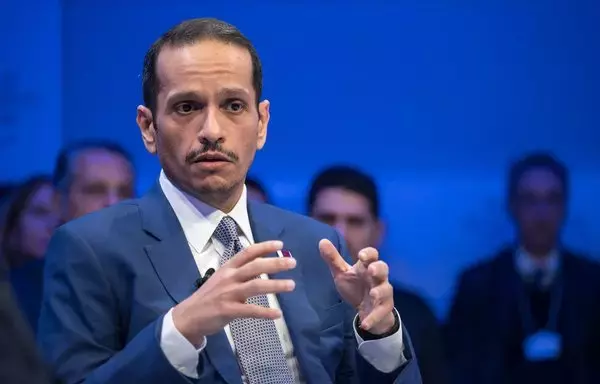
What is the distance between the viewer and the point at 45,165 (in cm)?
436

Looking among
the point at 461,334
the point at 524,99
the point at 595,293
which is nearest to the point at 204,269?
the point at 461,334

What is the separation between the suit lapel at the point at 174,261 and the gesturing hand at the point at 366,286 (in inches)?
9.6

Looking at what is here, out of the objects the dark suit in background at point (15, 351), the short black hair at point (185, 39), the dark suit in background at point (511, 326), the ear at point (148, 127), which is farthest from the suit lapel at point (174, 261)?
the dark suit in background at point (511, 326)

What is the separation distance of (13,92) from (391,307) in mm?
2742

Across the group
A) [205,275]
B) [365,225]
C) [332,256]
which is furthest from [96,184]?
[332,256]

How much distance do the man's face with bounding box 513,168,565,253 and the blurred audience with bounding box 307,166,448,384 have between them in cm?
57

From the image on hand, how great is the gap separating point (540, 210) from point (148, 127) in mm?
2265

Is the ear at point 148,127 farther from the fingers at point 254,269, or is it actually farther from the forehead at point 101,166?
the forehead at point 101,166

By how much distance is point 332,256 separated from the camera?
195 centimetres

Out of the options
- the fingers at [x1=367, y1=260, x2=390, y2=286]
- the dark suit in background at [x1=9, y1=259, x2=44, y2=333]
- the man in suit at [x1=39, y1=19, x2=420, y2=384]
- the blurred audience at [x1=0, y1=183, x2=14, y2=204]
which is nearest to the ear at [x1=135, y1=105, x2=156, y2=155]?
the man in suit at [x1=39, y1=19, x2=420, y2=384]

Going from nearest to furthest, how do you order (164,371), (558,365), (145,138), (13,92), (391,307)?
(164,371)
(391,307)
(145,138)
(558,365)
(13,92)

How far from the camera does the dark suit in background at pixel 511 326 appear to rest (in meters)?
3.95

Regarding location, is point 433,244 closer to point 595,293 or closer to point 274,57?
point 595,293

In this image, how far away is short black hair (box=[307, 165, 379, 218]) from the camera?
12.5 ft
